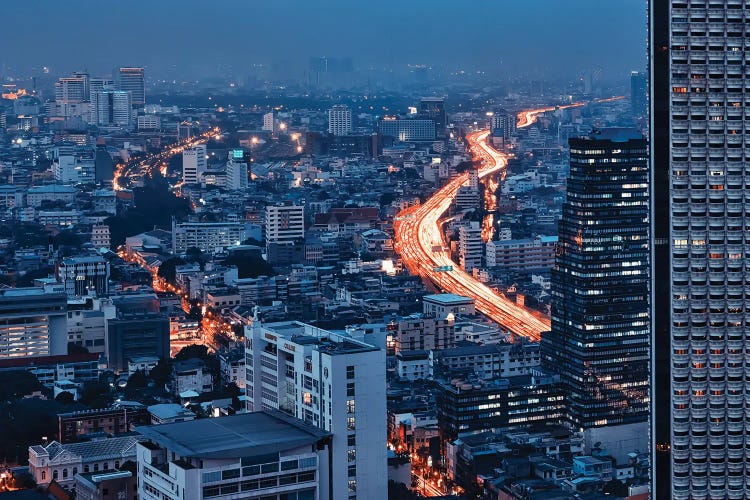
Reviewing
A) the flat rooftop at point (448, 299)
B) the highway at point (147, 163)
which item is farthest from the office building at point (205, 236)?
the highway at point (147, 163)

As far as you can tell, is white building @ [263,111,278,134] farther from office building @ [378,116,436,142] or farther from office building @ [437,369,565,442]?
office building @ [437,369,565,442]

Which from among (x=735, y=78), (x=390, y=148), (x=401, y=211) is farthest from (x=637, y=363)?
(x=390, y=148)

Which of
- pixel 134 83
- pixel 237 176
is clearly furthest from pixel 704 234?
pixel 134 83

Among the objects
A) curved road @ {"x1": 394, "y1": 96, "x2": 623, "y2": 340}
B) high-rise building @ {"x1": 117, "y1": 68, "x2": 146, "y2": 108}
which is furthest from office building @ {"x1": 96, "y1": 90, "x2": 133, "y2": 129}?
curved road @ {"x1": 394, "y1": 96, "x2": 623, "y2": 340}

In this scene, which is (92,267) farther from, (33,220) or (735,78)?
(735,78)

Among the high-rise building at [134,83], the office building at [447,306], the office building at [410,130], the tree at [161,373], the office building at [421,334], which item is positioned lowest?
the tree at [161,373]

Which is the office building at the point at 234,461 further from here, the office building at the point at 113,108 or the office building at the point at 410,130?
the office building at the point at 113,108

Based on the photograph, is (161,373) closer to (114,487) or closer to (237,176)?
(114,487)
